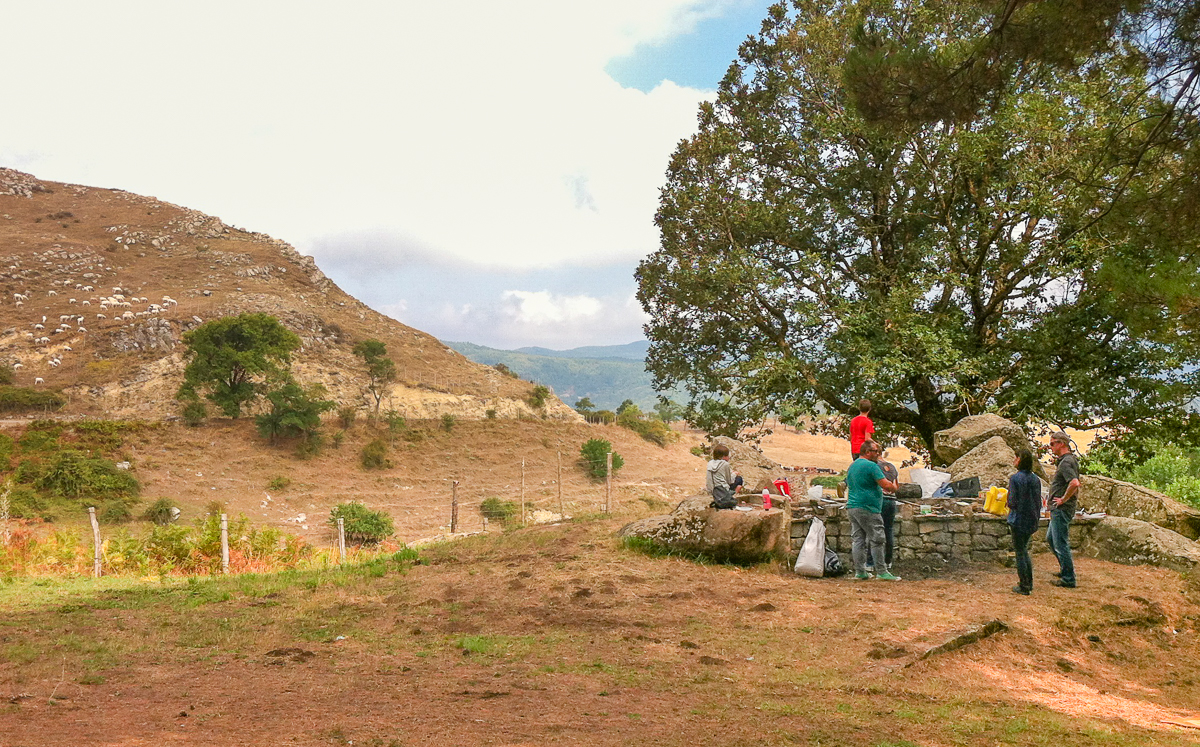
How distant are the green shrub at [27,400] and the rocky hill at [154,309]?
1.05 m

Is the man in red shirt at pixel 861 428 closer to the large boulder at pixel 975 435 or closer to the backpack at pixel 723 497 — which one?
the backpack at pixel 723 497

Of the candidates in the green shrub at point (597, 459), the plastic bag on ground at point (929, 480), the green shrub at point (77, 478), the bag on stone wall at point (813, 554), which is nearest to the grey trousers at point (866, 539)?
the bag on stone wall at point (813, 554)

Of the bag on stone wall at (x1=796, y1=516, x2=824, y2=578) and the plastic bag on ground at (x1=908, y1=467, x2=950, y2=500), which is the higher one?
the plastic bag on ground at (x1=908, y1=467, x2=950, y2=500)

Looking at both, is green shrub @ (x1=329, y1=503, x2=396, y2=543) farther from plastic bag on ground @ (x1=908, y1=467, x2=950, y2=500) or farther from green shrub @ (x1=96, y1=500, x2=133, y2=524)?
plastic bag on ground @ (x1=908, y1=467, x2=950, y2=500)

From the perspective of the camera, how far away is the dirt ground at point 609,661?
17.7 ft

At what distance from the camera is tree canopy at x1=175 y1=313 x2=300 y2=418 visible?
182ft

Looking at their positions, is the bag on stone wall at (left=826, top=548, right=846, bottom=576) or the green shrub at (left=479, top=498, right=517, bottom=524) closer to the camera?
the bag on stone wall at (left=826, top=548, right=846, bottom=576)

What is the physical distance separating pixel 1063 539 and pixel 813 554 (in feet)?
10.8

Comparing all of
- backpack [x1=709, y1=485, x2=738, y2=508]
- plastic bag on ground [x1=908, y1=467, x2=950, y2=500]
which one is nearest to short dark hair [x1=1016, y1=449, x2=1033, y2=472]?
plastic bag on ground [x1=908, y1=467, x2=950, y2=500]

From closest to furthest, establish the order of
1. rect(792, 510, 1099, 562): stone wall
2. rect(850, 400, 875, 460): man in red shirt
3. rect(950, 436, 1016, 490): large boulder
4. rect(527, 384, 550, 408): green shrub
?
rect(792, 510, 1099, 562): stone wall
rect(850, 400, 875, 460): man in red shirt
rect(950, 436, 1016, 490): large boulder
rect(527, 384, 550, 408): green shrub

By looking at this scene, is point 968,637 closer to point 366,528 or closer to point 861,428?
point 861,428

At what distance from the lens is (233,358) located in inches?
2191

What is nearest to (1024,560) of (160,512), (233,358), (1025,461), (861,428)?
(1025,461)

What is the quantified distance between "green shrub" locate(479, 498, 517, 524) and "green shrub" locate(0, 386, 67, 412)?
Answer: 3625 centimetres
